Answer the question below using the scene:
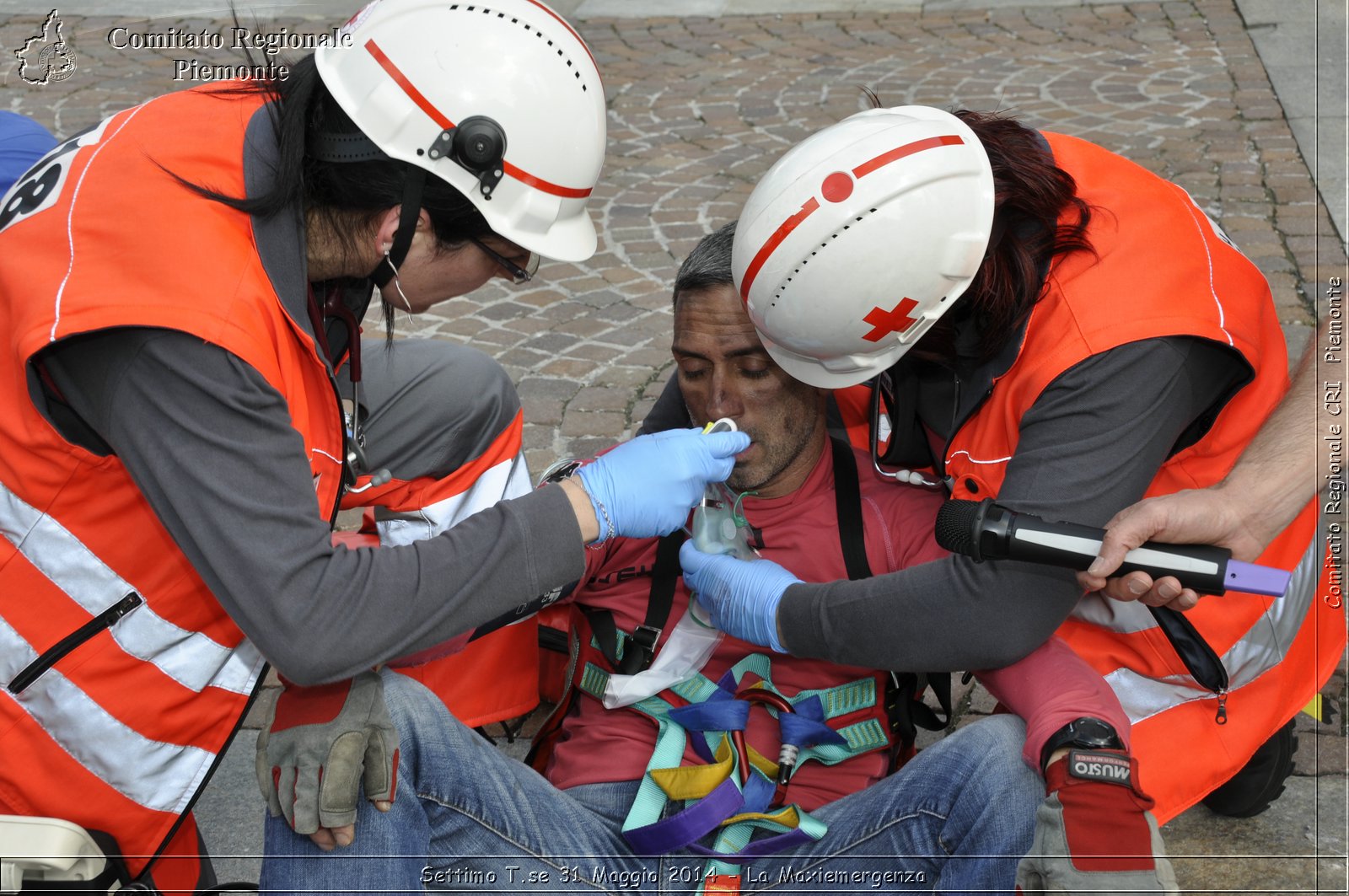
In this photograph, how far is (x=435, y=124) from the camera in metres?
2.61

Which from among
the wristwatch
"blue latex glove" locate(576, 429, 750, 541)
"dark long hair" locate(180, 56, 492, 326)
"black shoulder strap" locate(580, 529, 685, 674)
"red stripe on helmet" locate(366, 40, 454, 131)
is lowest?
"black shoulder strap" locate(580, 529, 685, 674)

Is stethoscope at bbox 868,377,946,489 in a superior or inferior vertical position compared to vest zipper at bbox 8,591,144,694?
inferior

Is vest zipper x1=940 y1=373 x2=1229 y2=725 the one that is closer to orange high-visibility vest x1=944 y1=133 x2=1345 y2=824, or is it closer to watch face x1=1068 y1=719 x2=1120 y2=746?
orange high-visibility vest x1=944 y1=133 x2=1345 y2=824

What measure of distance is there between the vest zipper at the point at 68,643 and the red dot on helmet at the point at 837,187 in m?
1.59

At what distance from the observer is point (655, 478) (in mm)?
2848

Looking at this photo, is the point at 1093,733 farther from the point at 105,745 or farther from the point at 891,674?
the point at 105,745

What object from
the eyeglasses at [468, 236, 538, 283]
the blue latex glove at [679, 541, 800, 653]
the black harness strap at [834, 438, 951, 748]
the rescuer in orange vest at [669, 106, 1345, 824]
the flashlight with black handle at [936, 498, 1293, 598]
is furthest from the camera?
the black harness strap at [834, 438, 951, 748]

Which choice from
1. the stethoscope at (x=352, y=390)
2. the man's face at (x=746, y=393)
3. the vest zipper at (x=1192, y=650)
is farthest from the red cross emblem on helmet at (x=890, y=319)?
the stethoscope at (x=352, y=390)

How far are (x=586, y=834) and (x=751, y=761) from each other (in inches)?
15.8

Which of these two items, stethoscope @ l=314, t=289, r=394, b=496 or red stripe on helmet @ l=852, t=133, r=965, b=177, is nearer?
red stripe on helmet @ l=852, t=133, r=965, b=177

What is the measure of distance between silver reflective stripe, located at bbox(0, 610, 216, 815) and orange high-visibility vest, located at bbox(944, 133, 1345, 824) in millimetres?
1743

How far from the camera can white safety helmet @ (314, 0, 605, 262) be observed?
2.60 meters

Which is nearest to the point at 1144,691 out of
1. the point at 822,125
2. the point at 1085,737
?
the point at 1085,737

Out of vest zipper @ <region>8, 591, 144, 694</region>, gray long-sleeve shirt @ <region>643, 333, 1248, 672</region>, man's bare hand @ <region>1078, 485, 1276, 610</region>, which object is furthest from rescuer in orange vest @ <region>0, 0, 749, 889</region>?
man's bare hand @ <region>1078, 485, 1276, 610</region>
